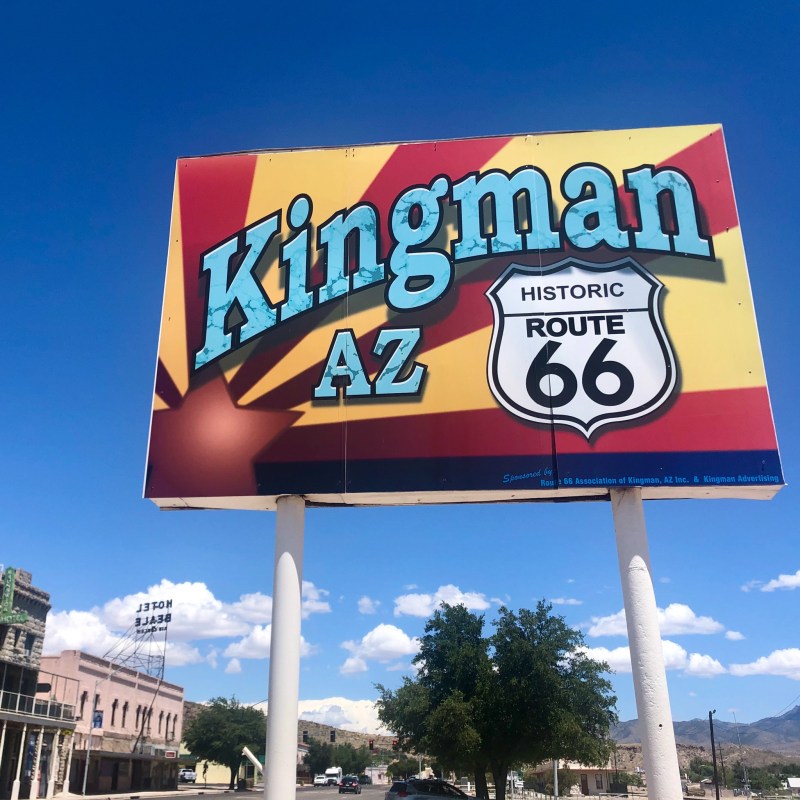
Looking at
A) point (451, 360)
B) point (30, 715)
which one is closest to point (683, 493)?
point (451, 360)

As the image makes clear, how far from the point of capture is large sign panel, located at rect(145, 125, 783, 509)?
1062 centimetres

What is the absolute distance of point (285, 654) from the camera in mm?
10281

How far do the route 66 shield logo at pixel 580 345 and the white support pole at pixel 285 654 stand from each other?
11.2 feet

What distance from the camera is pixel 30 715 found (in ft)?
122

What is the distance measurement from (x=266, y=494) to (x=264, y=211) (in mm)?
4413

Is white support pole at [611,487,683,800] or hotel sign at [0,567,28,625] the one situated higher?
hotel sign at [0,567,28,625]

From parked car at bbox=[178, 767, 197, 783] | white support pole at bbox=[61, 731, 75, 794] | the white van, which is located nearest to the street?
white support pole at bbox=[61, 731, 75, 794]

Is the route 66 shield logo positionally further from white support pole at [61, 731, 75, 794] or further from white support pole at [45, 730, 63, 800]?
white support pole at [61, 731, 75, 794]

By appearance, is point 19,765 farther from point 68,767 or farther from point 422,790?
point 422,790

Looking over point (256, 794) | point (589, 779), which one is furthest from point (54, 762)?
point (589, 779)

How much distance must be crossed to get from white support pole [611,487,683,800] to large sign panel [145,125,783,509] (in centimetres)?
49

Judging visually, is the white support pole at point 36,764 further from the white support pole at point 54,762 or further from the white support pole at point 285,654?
the white support pole at point 285,654

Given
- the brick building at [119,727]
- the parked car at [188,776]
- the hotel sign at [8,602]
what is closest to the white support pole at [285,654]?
the hotel sign at [8,602]

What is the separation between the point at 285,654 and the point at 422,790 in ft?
36.9
